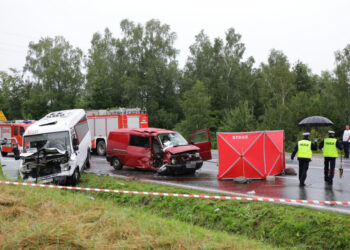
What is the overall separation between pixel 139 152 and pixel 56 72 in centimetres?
4573

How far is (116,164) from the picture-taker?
1496cm

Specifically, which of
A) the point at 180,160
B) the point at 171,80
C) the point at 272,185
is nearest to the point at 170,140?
the point at 180,160

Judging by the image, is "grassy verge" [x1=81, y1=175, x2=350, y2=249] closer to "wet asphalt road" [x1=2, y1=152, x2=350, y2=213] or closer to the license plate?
"wet asphalt road" [x1=2, y1=152, x2=350, y2=213]

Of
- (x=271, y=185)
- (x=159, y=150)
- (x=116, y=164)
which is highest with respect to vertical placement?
(x=159, y=150)

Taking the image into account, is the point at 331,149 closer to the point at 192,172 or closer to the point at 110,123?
the point at 192,172

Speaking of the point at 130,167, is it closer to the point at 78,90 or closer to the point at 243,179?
the point at 243,179

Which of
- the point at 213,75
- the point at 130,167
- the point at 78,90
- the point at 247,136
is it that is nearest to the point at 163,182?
the point at 247,136

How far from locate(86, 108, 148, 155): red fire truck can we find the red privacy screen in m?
10.9

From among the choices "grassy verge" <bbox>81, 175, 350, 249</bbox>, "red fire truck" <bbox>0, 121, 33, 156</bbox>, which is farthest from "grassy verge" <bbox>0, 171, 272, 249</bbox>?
"red fire truck" <bbox>0, 121, 33, 156</bbox>

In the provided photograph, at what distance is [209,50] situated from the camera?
50.5m

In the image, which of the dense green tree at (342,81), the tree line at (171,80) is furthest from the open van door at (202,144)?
the dense green tree at (342,81)

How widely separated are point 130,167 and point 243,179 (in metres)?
6.49

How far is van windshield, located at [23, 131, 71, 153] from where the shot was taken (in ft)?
39.5

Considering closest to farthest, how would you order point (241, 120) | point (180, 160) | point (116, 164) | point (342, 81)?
1. point (180, 160)
2. point (116, 164)
3. point (241, 120)
4. point (342, 81)
